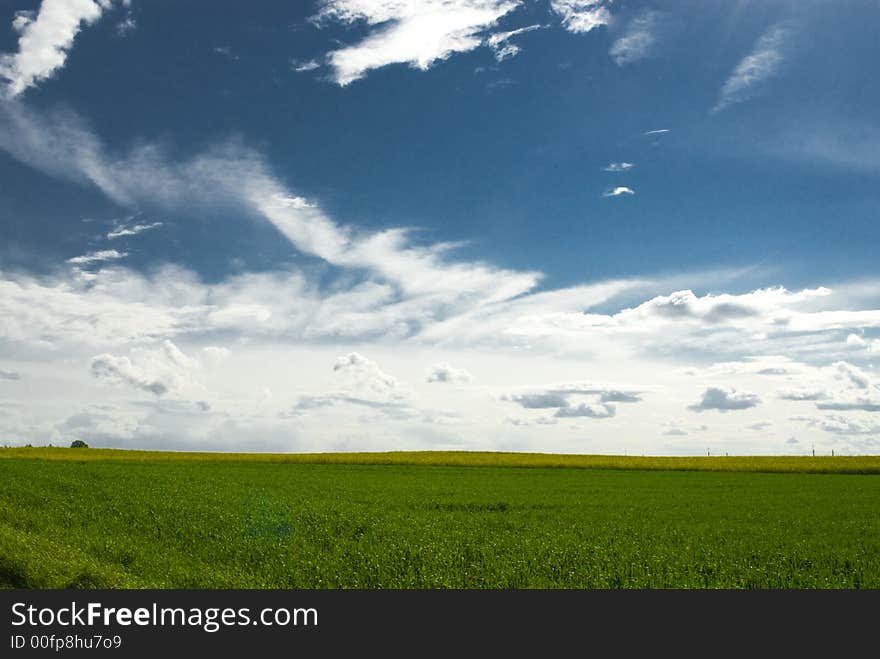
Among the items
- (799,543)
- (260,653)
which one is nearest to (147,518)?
(260,653)

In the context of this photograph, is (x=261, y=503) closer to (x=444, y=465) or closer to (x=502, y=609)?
(x=502, y=609)

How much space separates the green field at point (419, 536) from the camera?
587 inches

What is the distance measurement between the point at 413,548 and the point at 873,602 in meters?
9.61

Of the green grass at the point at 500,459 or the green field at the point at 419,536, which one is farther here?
the green grass at the point at 500,459

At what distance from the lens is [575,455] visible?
75250 millimetres

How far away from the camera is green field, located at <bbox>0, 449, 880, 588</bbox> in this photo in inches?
587

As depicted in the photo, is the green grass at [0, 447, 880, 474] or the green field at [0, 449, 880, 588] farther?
the green grass at [0, 447, 880, 474]

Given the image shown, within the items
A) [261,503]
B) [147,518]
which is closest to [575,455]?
[261,503]

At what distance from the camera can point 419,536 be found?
19422 millimetres

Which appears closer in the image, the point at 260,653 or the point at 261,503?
the point at 260,653

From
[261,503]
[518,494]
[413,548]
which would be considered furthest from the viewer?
[518,494]

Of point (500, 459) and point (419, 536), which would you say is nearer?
point (419, 536)

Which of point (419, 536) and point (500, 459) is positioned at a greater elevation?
point (500, 459)

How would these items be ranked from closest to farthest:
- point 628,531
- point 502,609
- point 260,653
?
point 260,653 < point 502,609 < point 628,531
